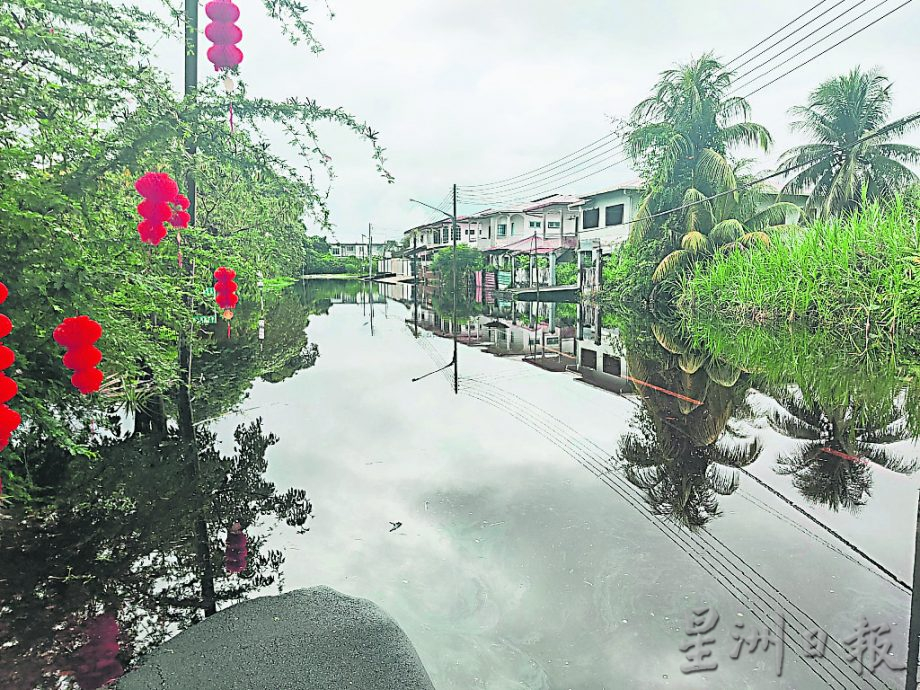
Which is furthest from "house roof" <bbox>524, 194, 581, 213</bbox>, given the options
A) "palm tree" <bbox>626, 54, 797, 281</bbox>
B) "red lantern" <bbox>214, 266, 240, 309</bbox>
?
"red lantern" <bbox>214, 266, 240, 309</bbox>

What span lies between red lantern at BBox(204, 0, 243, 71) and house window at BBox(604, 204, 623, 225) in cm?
2788

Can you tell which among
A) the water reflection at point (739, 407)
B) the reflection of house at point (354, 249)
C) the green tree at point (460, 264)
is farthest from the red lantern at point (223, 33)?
the reflection of house at point (354, 249)

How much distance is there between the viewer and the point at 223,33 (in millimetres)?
5980

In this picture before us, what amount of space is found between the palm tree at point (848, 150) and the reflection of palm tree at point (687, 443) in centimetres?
1521

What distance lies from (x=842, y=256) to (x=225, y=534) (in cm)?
1370

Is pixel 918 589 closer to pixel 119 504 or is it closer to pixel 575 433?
pixel 575 433

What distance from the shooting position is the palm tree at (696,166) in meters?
22.7

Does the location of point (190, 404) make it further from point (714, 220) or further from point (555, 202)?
Answer: point (555, 202)

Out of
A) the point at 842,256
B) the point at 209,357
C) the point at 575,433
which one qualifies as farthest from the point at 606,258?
the point at 575,433

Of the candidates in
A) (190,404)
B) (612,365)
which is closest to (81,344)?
(190,404)

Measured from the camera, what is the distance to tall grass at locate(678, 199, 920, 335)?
12.5 meters

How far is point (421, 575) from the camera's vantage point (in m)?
3.87

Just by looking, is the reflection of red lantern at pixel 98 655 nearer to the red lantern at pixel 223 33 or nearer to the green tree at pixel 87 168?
the green tree at pixel 87 168

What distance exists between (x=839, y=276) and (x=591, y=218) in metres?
21.1
